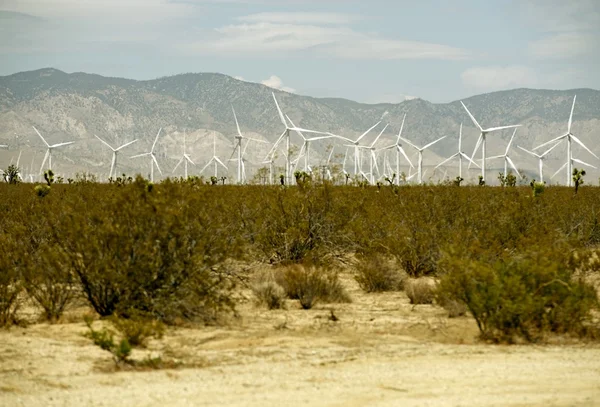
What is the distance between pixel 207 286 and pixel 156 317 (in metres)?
1.10

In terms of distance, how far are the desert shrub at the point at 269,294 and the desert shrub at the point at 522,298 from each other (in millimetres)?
3866

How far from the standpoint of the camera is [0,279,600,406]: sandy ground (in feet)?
33.0

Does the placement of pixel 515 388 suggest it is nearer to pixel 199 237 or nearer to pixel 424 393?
pixel 424 393

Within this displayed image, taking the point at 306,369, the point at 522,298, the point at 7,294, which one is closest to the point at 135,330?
the point at 306,369

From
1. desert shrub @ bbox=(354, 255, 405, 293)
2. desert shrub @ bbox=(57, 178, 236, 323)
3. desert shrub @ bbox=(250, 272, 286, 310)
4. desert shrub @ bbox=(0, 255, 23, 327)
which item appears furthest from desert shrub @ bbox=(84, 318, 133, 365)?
desert shrub @ bbox=(354, 255, 405, 293)

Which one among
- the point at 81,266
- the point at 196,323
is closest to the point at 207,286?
the point at 196,323

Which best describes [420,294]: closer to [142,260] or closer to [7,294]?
[142,260]

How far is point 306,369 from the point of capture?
11.5m

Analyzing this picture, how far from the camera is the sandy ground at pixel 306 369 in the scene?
10.0 metres

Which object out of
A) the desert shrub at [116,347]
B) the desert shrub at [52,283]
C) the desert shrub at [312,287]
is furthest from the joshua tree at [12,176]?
the desert shrub at [116,347]

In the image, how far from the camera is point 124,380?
10.9 meters

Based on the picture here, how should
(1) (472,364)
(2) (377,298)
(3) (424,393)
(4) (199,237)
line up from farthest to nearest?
(2) (377,298) → (4) (199,237) → (1) (472,364) → (3) (424,393)

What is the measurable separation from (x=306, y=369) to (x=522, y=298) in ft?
11.6

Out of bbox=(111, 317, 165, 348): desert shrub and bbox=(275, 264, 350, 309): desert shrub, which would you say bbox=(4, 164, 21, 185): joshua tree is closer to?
bbox=(275, 264, 350, 309): desert shrub
